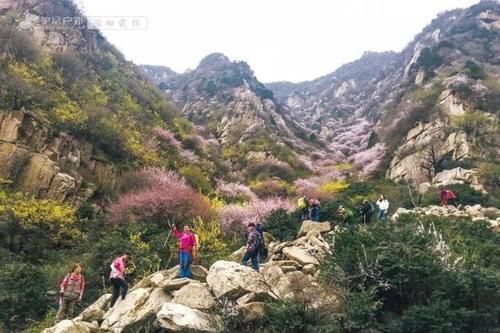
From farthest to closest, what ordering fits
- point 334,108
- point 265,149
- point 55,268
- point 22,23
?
point 334,108 < point 265,149 < point 22,23 < point 55,268

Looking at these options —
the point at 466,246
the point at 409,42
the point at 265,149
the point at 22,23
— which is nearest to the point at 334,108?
the point at 409,42

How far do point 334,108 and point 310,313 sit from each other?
81.7 meters

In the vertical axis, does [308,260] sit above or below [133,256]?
above

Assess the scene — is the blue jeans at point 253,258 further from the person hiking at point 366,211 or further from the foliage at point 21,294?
the person hiking at point 366,211

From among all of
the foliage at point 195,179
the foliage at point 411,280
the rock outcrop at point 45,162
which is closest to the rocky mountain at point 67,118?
the rock outcrop at point 45,162

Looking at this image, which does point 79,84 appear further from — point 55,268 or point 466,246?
point 466,246

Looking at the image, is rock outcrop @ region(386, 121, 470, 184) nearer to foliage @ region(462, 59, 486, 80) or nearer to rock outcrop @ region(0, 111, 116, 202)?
foliage @ region(462, 59, 486, 80)

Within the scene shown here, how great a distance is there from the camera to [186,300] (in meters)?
11.1

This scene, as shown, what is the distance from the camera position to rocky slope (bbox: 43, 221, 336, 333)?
10.3 metres

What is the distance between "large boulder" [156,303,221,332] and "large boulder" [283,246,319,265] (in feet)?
12.7

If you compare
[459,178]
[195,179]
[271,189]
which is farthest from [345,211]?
[271,189]

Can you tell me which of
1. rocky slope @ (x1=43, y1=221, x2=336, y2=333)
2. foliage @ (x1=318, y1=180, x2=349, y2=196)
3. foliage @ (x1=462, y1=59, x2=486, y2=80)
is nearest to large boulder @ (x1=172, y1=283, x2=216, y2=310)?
rocky slope @ (x1=43, y1=221, x2=336, y2=333)

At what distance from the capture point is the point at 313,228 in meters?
17.8

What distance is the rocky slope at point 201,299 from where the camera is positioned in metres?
10.3
